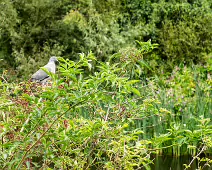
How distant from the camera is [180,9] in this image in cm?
1202

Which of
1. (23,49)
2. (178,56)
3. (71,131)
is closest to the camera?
(71,131)

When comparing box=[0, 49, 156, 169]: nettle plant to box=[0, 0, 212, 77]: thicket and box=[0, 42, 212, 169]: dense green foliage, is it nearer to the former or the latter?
box=[0, 42, 212, 169]: dense green foliage

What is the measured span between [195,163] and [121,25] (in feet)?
21.9

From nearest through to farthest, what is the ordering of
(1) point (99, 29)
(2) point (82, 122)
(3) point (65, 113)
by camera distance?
(3) point (65, 113)
(2) point (82, 122)
(1) point (99, 29)

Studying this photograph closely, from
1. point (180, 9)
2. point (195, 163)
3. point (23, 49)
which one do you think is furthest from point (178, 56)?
point (195, 163)

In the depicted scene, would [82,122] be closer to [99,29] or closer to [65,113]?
[65,113]

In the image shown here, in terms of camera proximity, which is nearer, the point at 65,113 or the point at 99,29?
the point at 65,113

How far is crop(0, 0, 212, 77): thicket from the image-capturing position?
10.3m

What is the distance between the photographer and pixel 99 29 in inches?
409

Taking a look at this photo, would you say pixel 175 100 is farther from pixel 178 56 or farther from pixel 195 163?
pixel 178 56

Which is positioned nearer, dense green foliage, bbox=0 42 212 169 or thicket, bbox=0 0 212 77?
dense green foliage, bbox=0 42 212 169

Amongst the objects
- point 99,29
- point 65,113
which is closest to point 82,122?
point 65,113

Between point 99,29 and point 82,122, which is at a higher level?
point 82,122

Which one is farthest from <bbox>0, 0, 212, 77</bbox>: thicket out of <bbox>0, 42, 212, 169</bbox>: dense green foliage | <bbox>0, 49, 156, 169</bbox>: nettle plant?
<bbox>0, 49, 156, 169</bbox>: nettle plant
